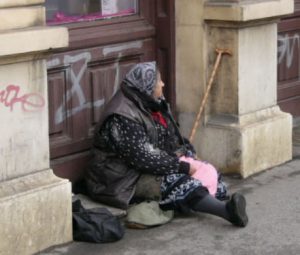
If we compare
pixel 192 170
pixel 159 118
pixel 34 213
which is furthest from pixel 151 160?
pixel 34 213

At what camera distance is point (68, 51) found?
19.8ft

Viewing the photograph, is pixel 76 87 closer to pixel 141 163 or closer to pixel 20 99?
pixel 141 163

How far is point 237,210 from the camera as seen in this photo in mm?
5574

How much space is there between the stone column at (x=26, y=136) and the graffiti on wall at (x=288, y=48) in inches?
138

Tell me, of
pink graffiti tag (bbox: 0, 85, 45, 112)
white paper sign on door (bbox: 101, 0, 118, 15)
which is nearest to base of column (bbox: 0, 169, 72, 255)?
pink graffiti tag (bbox: 0, 85, 45, 112)

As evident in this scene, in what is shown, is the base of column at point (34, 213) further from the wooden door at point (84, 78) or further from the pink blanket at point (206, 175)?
the pink blanket at point (206, 175)

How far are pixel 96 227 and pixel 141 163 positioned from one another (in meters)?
0.55

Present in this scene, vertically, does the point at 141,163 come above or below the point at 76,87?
below

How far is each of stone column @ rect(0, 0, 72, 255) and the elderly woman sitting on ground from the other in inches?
23.3

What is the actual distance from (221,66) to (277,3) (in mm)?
683

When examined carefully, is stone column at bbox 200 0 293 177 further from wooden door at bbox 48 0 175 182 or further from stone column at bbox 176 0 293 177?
wooden door at bbox 48 0 175 182

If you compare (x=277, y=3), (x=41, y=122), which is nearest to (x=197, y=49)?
(x=277, y=3)

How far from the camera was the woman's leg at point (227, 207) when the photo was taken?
220 inches

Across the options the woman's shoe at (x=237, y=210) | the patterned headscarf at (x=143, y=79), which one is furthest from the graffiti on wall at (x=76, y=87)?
the woman's shoe at (x=237, y=210)
